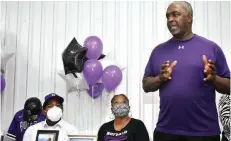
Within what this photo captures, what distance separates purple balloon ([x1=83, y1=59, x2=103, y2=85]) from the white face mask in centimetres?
51

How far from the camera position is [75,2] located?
4445 millimetres

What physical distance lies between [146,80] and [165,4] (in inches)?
100

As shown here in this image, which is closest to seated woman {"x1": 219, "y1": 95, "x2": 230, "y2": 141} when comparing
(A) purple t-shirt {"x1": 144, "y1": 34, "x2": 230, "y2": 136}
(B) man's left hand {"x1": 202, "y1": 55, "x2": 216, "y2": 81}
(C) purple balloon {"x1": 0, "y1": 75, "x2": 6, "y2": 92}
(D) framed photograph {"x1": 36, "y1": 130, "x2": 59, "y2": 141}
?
(A) purple t-shirt {"x1": 144, "y1": 34, "x2": 230, "y2": 136}

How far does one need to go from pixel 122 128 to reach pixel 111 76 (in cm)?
75

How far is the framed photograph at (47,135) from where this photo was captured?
10.3 feet

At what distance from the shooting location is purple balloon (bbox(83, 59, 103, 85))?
3.62 meters

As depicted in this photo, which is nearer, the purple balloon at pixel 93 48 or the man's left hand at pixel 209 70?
the man's left hand at pixel 209 70

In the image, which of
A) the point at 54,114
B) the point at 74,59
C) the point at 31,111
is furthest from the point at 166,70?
the point at 31,111

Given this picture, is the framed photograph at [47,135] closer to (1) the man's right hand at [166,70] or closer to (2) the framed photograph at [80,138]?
(2) the framed photograph at [80,138]

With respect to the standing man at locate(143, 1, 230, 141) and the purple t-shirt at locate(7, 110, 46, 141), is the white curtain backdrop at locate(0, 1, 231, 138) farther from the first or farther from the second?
the standing man at locate(143, 1, 230, 141)

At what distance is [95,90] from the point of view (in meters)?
3.88

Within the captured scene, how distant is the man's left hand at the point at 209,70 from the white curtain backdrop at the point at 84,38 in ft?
7.84

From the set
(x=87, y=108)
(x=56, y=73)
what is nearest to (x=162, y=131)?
(x=87, y=108)

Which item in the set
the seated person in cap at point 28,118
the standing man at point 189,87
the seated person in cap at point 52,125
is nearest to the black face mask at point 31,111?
the seated person in cap at point 28,118
